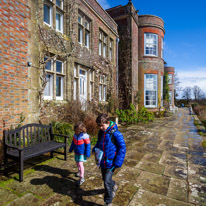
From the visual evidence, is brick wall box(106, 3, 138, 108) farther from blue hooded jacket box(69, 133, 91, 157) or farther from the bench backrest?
blue hooded jacket box(69, 133, 91, 157)

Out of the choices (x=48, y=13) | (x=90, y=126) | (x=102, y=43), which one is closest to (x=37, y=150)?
(x=90, y=126)

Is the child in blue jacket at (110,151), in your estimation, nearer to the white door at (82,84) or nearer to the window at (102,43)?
the white door at (82,84)

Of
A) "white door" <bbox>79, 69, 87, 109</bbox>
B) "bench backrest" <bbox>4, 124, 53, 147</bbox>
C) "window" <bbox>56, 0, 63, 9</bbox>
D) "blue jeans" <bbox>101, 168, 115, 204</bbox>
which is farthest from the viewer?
"white door" <bbox>79, 69, 87, 109</bbox>

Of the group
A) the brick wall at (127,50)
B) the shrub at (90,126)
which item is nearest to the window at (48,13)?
the shrub at (90,126)

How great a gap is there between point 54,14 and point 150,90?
1163cm

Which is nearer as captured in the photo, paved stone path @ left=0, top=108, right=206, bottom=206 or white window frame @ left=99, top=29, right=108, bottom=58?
paved stone path @ left=0, top=108, right=206, bottom=206

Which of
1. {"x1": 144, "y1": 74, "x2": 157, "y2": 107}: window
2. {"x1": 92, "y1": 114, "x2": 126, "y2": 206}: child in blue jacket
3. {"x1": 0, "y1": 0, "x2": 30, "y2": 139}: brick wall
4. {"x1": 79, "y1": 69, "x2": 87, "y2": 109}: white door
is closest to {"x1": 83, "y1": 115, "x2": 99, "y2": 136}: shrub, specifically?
{"x1": 79, "y1": 69, "x2": 87, "y2": 109}: white door

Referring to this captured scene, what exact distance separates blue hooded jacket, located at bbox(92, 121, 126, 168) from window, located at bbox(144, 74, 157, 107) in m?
14.0

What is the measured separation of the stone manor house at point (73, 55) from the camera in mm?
4723

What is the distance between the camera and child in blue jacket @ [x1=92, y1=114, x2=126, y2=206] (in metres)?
2.33

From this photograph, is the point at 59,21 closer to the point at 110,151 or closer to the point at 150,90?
the point at 110,151

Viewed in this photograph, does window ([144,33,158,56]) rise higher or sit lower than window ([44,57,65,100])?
higher

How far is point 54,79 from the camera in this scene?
7066 millimetres

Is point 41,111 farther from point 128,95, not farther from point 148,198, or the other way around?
point 128,95
